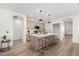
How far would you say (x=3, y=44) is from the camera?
3094 millimetres

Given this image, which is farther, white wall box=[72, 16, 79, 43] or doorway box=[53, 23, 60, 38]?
doorway box=[53, 23, 60, 38]

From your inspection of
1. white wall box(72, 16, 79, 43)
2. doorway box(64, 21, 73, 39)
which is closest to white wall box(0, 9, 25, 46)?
doorway box(64, 21, 73, 39)

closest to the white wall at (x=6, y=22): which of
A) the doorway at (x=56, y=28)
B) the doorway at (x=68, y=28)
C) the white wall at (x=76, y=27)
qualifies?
the doorway at (x=56, y=28)

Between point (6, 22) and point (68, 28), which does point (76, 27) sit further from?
point (6, 22)

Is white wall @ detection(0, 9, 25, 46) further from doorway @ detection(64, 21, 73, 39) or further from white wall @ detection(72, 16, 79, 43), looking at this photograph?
white wall @ detection(72, 16, 79, 43)

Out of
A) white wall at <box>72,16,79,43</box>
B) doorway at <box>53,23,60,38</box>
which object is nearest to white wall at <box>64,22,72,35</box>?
white wall at <box>72,16,79,43</box>

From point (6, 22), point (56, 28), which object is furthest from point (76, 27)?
point (6, 22)

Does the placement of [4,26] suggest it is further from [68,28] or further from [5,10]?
[68,28]

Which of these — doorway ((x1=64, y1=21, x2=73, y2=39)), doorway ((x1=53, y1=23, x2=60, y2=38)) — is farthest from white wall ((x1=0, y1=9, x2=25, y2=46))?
doorway ((x1=64, y1=21, x2=73, y2=39))

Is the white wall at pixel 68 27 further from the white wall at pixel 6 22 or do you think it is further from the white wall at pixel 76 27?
the white wall at pixel 6 22

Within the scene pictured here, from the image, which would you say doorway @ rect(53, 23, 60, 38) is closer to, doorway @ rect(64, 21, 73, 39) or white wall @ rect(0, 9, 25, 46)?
doorway @ rect(64, 21, 73, 39)

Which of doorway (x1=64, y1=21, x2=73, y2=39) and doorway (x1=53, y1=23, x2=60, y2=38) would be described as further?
doorway (x1=53, y1=23, x2=60, y2=38)

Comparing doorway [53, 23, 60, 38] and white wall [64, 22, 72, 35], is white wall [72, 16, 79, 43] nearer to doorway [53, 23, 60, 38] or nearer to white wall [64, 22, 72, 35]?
white wall [64, 22, 72, 35]

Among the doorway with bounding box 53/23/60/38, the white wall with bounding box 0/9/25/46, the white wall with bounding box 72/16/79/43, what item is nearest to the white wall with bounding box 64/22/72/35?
the white wall with bounding box 72/16/79/43
